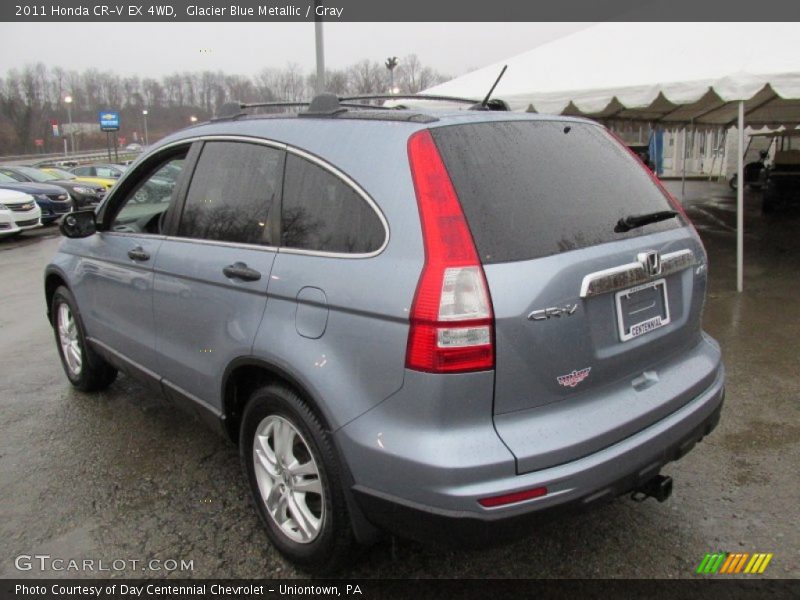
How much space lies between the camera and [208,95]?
4959 cm

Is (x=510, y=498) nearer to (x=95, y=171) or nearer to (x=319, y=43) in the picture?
(x=319, y=43)

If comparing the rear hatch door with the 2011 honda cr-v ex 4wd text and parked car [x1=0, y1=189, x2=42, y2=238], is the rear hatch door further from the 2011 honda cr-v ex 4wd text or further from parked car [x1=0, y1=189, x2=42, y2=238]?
parked car [x1=0, y1=189, x2=42, y2=238]

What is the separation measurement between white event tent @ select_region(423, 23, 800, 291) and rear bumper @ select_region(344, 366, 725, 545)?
225 inches

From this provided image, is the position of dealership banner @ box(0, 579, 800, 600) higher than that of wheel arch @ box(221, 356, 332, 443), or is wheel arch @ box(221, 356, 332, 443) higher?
wheel arch @ box(221, 356, 332, 443)

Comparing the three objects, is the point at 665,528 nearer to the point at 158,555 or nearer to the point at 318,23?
the point at 158,555

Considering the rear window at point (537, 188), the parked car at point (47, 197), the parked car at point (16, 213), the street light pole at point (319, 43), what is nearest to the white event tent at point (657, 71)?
the street light pole at point (319, 43)

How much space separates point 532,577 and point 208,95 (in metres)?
52.7

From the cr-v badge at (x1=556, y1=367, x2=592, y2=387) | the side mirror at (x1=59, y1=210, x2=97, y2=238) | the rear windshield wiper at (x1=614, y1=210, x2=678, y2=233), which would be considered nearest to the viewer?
the cr-v badge at (x1=556, y1=367, x2=592, y2=387)

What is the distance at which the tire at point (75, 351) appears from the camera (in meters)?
4.14

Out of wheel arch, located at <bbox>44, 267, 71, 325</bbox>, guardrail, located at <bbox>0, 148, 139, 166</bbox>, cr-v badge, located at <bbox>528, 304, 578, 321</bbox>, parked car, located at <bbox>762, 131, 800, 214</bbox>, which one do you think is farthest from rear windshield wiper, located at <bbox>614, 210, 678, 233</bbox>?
guardrail, located at <bbox>0, 148, 139, 166</bbox>

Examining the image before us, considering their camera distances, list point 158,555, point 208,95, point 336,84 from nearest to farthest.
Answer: point 158,555, point 336,84, point 208,95

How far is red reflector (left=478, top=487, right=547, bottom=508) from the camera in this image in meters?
1.85

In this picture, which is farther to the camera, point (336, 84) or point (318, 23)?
point (336, 84)

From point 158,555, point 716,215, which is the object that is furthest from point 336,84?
point 158,555
